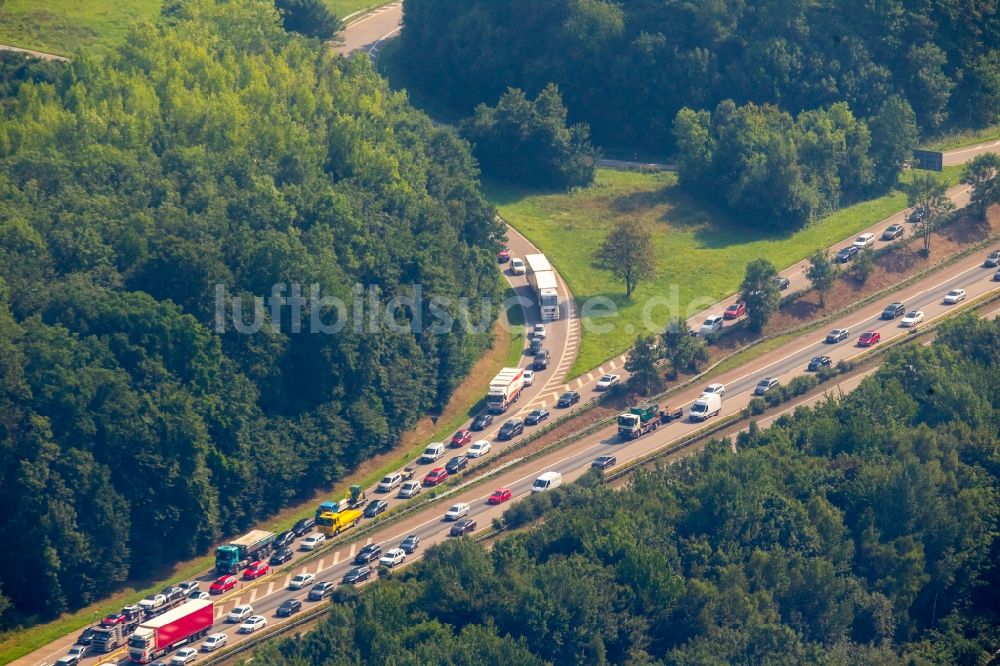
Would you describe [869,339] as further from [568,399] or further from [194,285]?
[194,285]

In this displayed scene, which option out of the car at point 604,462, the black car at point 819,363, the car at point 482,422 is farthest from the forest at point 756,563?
the car at point 482,422

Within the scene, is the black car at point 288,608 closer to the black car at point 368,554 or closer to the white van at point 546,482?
the black car at point 368,554

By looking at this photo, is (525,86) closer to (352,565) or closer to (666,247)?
(666,247)

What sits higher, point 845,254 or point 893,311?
point 845,254

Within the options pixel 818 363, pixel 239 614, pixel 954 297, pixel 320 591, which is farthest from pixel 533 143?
pixel 239 614

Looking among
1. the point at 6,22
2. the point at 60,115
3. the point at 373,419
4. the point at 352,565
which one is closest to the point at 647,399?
the point at 373,419
